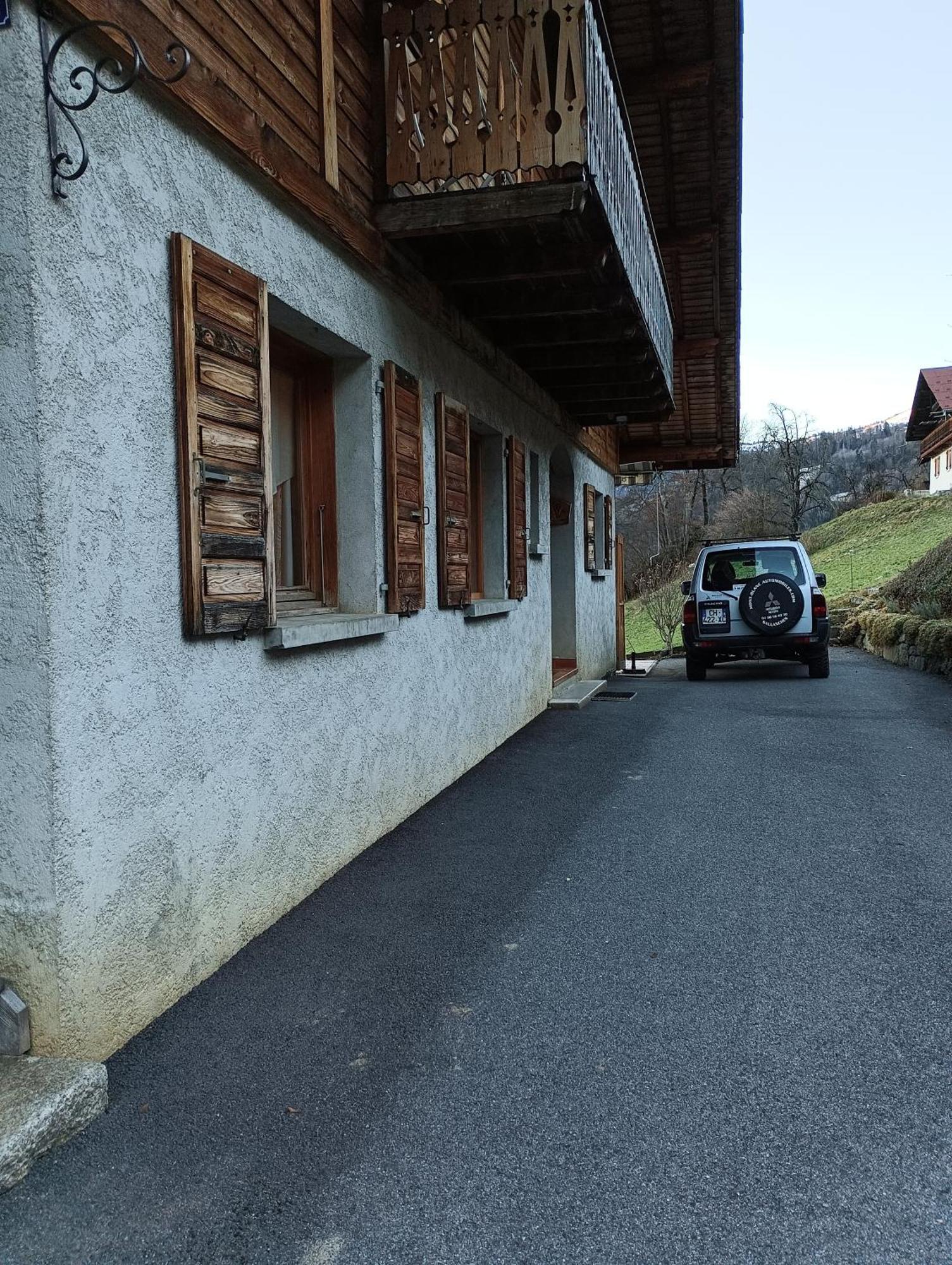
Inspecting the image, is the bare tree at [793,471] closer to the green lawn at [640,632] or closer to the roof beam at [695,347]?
the green lawn at [640,632]

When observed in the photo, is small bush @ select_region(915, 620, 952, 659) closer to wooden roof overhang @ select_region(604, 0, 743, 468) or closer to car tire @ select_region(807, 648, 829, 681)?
car tire @ select_region(807, 648, 829, 681)

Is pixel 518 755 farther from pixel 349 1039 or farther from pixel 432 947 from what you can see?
pixel 349 1039

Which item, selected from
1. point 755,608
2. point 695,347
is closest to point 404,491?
point 755,608

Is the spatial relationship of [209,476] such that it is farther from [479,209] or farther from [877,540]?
[877,540]

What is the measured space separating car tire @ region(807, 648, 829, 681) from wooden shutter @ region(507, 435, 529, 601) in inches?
213

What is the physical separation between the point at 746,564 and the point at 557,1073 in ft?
37.4

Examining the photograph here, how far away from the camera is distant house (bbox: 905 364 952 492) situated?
40594 millimetres

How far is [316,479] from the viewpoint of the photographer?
5.38 m

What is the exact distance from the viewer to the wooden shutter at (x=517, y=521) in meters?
8.73

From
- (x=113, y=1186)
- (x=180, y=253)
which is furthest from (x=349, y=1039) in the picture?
(x=180, y=253)

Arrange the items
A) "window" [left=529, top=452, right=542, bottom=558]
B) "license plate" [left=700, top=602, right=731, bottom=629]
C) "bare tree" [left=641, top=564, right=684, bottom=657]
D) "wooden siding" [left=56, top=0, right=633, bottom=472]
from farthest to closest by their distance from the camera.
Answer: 1. "bare tree" [left=641, top=564, right=684, bottom=657]
2. "license plate" [left=700, top=602, right=731, bottom=629]
3. "window" [left=529, top=452, right=542, bottom=558]
4. "wooden siding" [left=56, top=0, right=633, bottom=472]

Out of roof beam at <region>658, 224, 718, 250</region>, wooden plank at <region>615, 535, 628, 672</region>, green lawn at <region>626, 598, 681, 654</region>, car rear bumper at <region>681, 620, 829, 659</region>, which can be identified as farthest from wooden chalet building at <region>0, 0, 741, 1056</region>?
green lawn at <region>626, 598, 681, 654</region>

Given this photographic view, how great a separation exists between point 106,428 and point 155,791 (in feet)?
3.87

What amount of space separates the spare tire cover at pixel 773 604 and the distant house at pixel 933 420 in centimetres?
2781
